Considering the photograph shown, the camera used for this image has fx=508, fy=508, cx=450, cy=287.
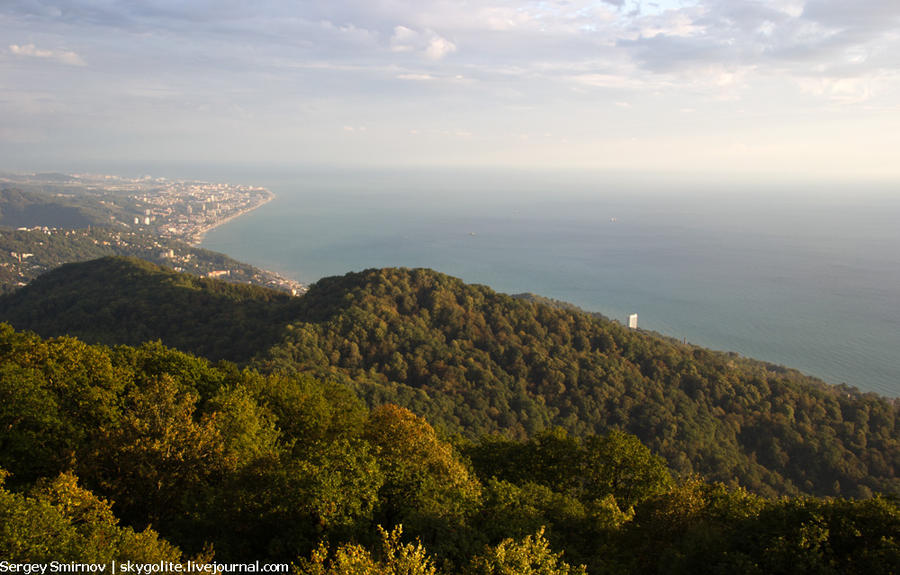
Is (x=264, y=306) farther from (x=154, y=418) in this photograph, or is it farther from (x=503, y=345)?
(x=154, y=418)

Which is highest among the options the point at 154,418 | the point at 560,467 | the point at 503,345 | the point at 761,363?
the point at 154,418

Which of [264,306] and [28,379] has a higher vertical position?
[28,379]

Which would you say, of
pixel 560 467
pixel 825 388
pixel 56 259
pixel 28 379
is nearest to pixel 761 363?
pixel 825 388

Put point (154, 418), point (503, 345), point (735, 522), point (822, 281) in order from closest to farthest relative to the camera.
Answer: point (735, 522) → point (154, 418) → point (503, 345) → point (822, 281)

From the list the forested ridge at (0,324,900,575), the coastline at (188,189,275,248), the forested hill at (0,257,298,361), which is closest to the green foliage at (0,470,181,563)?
the forested ridge at (0,324,900,575)

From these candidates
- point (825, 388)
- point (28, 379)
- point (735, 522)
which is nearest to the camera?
point (735, 522)

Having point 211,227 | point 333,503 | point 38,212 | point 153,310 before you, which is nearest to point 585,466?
point 333,503

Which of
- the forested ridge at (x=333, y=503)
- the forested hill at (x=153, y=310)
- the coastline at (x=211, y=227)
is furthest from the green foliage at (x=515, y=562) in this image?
the coastline at (x=211, y=227)

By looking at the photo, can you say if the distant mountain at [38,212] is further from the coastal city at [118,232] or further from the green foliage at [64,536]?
the green foliage at [64,536]
